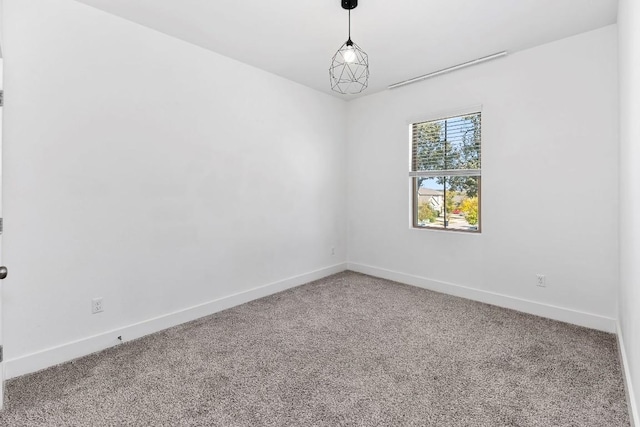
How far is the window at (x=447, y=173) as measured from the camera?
3.51m

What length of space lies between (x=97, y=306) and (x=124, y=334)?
32cm

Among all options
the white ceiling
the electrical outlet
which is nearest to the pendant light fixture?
the white ceiling

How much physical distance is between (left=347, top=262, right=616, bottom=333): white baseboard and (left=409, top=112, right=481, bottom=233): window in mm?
683

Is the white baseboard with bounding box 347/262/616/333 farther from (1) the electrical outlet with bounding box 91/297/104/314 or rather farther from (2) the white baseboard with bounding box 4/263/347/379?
(1) the electrical outlet with bounding box 91/297/104/314

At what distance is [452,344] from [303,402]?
133 centimetres

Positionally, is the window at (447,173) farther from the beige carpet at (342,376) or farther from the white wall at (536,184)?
the beige carpet at (342,376)

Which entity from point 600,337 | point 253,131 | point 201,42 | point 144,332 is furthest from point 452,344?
point 201,42

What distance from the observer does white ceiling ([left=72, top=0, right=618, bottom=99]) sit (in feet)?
7.68

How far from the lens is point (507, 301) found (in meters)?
3.24

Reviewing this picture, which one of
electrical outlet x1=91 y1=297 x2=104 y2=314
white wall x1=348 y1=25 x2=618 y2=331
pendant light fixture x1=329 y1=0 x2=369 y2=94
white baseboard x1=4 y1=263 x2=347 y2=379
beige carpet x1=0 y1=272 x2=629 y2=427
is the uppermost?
pendant light fixture x1=329 y1=0 x2=369 y2=94

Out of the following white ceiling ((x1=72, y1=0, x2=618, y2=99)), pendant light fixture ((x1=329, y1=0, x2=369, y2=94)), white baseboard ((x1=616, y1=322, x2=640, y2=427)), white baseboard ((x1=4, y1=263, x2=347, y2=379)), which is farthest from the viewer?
pendant light fixture ((x1=329, y1=0, x2=369, y2=94))

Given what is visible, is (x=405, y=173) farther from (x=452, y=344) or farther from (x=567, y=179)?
(x=452, y=344)

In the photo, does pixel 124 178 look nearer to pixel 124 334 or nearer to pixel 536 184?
pixel 124 334

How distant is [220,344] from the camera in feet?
8.20
